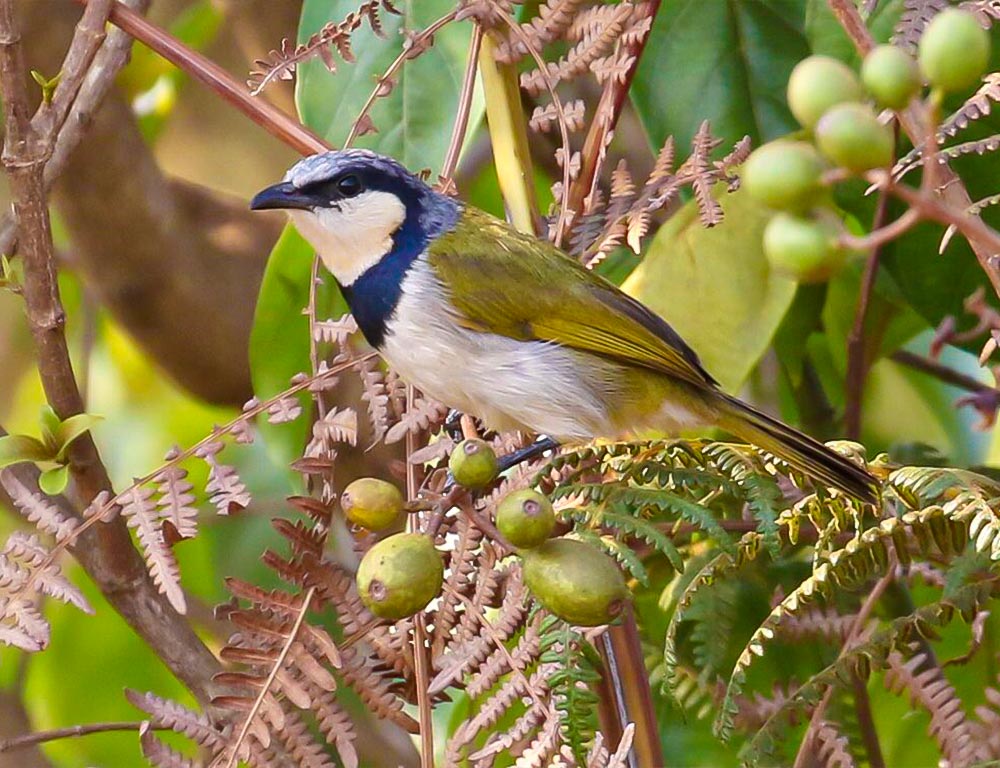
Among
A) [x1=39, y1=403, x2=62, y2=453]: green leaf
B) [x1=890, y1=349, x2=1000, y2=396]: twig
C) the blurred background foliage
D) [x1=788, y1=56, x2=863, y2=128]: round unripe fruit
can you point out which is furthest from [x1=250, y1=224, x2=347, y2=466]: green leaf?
[x1=788, y1=56, x2=863, y2=128]: round unripe fruit

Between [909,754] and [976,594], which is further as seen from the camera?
[909,754]

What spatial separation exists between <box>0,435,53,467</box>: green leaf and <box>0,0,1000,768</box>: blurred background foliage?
57 centimetres

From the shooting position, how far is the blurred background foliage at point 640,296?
1.96m

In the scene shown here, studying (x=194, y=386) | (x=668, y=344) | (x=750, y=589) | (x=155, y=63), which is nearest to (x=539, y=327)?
(x=668, y=344)

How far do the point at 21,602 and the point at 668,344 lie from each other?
90 cm

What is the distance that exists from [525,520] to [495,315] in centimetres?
85

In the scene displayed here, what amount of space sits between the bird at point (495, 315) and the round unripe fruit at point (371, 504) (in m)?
0.56

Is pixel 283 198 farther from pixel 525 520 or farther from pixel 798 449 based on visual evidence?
pixel 525 520

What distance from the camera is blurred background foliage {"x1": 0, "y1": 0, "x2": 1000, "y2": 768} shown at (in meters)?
1.96

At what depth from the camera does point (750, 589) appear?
2.07 m

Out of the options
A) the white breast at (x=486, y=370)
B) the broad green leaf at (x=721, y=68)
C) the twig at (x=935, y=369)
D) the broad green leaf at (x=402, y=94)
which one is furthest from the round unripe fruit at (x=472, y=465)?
the twig at (x=935, y=369)

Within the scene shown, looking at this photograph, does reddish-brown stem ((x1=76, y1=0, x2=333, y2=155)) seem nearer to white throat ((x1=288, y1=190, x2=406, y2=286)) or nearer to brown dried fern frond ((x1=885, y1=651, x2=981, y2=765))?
white throat ((x1=288, y1=190, x2=406, y2=286))

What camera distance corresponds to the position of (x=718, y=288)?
1.92 meters

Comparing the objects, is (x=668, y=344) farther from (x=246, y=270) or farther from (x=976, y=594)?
(x=246, y=270)
